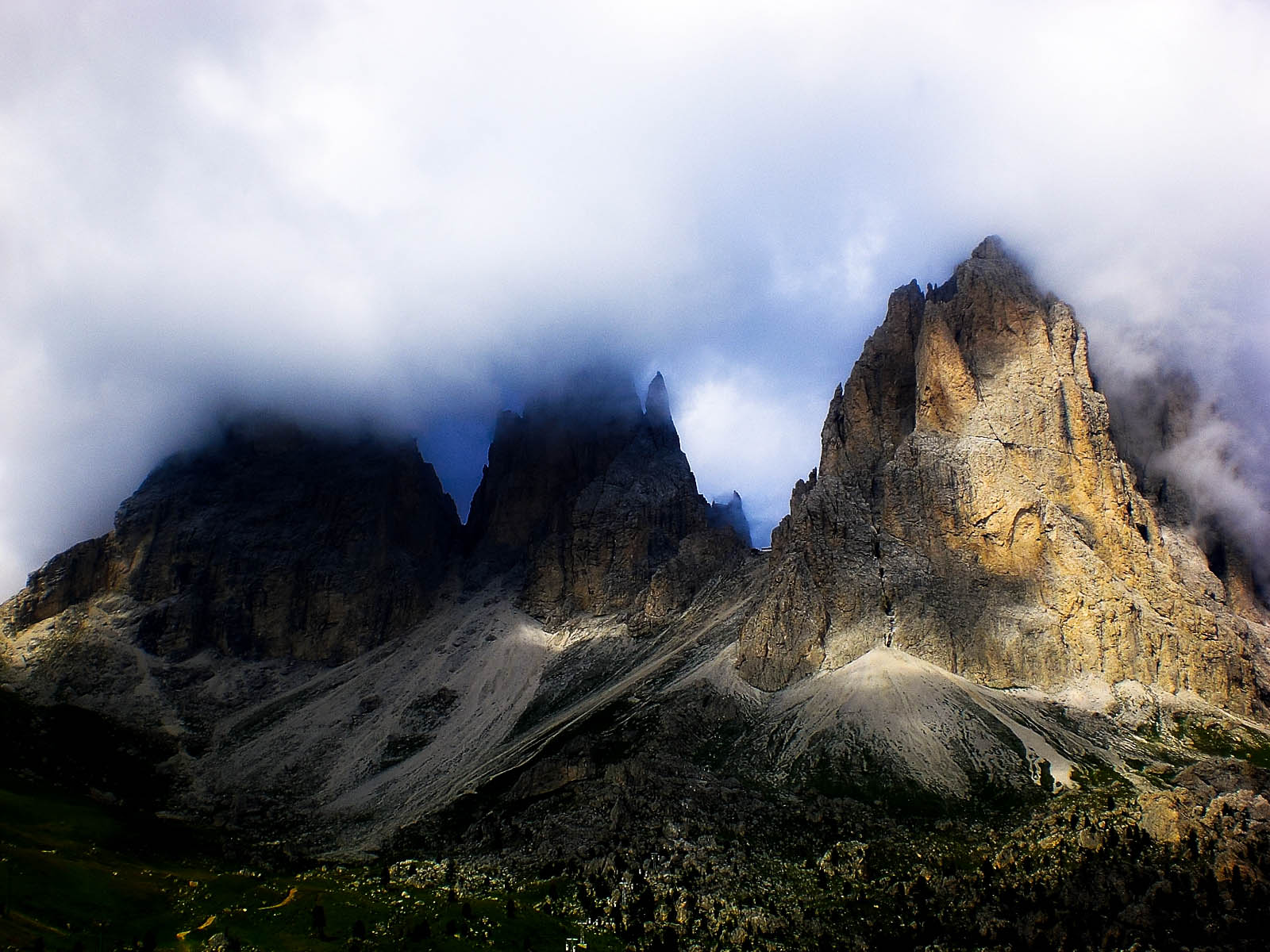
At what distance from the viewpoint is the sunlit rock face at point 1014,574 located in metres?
166

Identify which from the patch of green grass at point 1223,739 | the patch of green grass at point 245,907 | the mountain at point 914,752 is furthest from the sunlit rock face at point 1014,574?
the patch of green grass at point 245,907

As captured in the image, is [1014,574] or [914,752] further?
[1014,574]

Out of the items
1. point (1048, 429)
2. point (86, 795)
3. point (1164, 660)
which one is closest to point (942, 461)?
point (1048, 429)

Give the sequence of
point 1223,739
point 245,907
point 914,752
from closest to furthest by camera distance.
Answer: point 245,907, point 914,752, point 1223,739

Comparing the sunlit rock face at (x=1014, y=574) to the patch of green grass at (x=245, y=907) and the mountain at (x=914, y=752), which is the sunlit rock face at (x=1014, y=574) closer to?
the mountain at (x=914, y=752)

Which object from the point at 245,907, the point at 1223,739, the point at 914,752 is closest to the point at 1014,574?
the point at 1223,739

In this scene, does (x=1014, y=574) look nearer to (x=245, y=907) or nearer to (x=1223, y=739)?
(x=1223, y=739)

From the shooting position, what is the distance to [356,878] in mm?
112625

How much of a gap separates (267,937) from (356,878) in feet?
115

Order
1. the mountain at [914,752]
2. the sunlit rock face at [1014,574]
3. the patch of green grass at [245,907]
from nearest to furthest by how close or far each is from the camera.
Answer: the patch of green grass at [245,907]
the mountain at [914,752]
the sunlit rock face at [1014,574]

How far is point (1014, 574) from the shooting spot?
6973 inches

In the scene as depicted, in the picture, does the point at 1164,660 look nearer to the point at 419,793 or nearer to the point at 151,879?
the point at 419,793

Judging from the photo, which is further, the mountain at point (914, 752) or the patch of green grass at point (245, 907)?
the mountain at point (914, 752)

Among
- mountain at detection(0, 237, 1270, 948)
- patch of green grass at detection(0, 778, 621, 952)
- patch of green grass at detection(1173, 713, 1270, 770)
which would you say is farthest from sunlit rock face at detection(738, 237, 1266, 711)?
patch of green grass at detection(0, 778, 621, 952)
